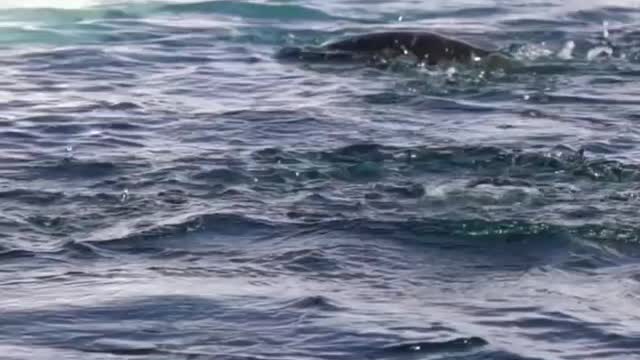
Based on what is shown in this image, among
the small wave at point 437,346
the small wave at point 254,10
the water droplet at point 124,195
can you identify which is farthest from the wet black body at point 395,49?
the small wave at point 437,346

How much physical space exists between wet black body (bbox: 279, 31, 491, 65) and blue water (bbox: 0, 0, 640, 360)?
217mm

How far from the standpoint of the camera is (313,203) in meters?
9.19

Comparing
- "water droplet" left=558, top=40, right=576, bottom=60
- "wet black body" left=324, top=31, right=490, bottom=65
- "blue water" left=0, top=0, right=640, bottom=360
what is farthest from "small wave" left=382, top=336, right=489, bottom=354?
"water droplet" left=558, top=40, right=576, bottom=60

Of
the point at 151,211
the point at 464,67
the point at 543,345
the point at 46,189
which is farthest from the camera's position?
the point at 464,67

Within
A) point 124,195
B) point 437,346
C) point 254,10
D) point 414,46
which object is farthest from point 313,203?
point 254,10

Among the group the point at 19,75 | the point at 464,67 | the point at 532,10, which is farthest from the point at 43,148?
the point at 532,10

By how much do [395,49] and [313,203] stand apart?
16.6ft

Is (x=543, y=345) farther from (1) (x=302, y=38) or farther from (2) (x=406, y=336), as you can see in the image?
(1) (x=302, y=38)

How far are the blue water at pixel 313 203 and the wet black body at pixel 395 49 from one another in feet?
0.71

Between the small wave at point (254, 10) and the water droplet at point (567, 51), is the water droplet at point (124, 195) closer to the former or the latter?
the water droplet at point (567, 51)

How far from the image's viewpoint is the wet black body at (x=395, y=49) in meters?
13.8

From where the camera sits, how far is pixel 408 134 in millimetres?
Answer: 10938

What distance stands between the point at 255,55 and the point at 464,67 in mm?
2064

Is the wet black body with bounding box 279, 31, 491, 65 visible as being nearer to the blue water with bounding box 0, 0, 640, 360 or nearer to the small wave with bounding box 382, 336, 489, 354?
the blue water with bounding box 0, 0, 640, 360
